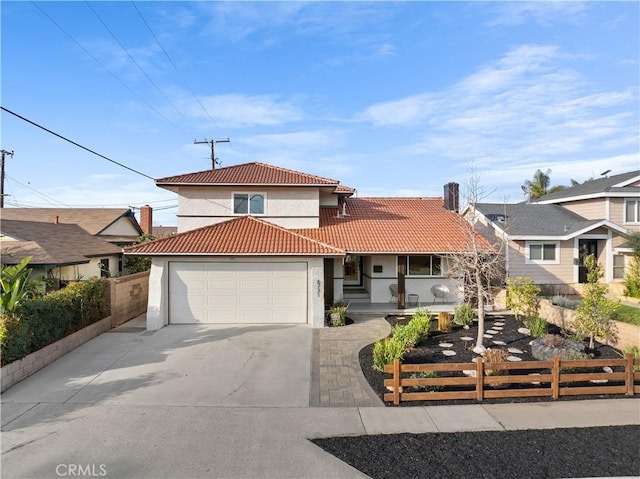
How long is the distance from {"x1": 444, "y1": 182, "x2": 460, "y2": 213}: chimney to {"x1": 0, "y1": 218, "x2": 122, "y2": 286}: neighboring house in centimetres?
1957

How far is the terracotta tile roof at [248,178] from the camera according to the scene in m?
16.1

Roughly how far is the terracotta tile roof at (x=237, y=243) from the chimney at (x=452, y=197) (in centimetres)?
973

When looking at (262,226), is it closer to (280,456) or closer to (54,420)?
(54,420)

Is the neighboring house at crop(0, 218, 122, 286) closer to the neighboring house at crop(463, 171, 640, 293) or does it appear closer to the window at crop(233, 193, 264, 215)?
the window at crop(233, 193, 264, 215)

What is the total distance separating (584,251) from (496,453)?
20.2 m

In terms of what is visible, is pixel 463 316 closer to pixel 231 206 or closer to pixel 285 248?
pixel 285 248

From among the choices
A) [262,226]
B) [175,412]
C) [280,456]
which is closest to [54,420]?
[175,412]

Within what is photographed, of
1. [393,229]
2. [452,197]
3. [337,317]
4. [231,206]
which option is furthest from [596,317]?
[231,206]

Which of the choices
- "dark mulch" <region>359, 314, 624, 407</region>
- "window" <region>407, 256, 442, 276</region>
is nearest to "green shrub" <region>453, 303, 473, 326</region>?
"dark mulch" <region>359, 314, 624, 407</region>

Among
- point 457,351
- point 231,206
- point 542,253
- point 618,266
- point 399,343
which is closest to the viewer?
point 399,343

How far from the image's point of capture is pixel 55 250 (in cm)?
1712

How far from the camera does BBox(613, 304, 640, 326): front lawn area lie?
41.8 feet

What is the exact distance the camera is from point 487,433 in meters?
5.91

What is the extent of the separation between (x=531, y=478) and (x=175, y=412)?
19.2 feet
